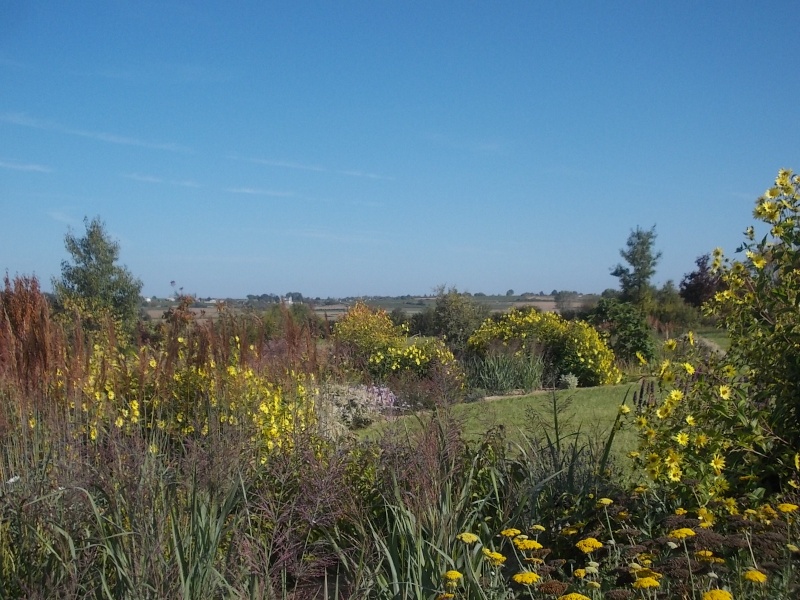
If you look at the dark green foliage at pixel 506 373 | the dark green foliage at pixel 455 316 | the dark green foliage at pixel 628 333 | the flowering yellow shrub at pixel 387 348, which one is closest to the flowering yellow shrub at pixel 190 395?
the flowering yellow shrub at pixel 387 348

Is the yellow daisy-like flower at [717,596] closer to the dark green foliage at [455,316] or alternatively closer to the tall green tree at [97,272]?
the dark green foliage at [455,316]

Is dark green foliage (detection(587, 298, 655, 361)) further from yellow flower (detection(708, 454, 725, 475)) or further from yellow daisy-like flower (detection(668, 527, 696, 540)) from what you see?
yellow daisy-like flower (detection(668, 527, 696, 540))

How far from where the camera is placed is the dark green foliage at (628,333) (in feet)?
53.4

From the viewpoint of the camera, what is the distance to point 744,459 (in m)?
4.39

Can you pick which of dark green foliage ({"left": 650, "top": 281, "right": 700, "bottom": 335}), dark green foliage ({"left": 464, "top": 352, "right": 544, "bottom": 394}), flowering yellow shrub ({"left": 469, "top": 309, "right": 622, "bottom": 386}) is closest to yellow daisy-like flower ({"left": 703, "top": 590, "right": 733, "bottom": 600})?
dark green foliage ({"left": 464, "top": 352, "right": 544, "bottom": 394})

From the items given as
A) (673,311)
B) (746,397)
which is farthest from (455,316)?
(746,397)

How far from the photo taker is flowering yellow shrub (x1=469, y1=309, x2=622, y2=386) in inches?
542

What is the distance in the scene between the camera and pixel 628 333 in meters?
16.4

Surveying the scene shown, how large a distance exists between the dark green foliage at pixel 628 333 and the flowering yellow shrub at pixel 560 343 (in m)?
1.81

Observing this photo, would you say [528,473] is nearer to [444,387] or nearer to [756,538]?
[444,387]

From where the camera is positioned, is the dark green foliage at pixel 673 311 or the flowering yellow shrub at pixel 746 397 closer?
the flowering yellow shrub at pixel 746 397

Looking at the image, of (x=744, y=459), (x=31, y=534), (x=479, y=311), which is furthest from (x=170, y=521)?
(x=479, y=311)

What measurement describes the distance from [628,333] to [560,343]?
8.99ft

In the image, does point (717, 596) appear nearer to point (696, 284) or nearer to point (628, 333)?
point (628, 333)
